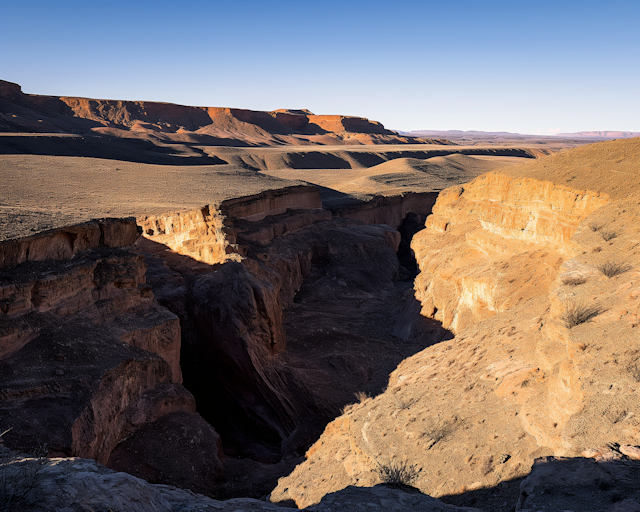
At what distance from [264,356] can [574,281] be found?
935 cm

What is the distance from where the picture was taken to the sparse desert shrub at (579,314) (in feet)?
22.9

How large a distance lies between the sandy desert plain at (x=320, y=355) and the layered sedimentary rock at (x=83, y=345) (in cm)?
4

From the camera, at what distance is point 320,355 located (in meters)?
16.7

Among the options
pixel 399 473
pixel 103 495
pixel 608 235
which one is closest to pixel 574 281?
pixel 608 235

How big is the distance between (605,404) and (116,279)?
10.4m

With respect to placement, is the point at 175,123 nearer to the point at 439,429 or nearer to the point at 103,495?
the point at 439,429

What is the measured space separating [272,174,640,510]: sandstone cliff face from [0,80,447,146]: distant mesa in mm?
60487

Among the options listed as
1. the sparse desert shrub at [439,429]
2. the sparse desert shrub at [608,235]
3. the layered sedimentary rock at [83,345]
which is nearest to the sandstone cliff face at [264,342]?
the layered sedimentary rock at [83,345]

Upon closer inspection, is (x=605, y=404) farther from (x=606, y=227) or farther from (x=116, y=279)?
(x=116, y=279)

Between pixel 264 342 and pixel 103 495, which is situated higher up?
pixel 103 495

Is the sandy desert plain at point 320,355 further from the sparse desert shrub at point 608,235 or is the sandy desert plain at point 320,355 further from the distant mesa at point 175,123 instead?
the distant mesa at point 175,123

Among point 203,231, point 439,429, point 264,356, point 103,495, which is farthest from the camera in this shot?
point 203,231

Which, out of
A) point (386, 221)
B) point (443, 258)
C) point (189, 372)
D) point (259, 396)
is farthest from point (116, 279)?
point (386, 221)

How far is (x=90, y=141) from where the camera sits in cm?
5450
